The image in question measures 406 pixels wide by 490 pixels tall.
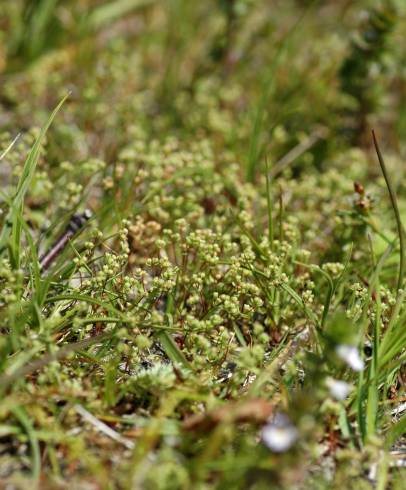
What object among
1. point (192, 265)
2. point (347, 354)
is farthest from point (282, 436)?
point (192, 265)

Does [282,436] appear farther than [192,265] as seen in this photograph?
No

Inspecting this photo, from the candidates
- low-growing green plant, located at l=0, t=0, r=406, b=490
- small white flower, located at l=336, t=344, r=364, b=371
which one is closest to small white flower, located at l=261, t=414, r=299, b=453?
low-growing green plant, located at l=0, t=0, r=406, b=490

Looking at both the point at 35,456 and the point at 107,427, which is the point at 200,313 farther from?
the point at 35,456

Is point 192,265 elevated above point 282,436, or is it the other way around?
point 282,436

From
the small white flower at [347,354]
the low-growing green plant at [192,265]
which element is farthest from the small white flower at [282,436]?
the small white flower at [347,354]

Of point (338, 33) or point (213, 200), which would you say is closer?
point (213, 200)

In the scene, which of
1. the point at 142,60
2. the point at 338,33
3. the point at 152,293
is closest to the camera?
the point at 152,293

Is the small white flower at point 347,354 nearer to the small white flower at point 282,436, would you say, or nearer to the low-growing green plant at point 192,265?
the low-growing green plant at point 192,265

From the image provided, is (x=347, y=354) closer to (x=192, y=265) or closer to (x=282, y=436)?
(x=282, y=436)

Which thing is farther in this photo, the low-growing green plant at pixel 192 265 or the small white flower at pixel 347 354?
the low-growing green plant at pixel 192 265

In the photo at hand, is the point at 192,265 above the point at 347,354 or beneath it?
beneath

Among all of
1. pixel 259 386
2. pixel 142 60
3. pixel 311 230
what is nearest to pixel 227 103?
pixel 142 60
